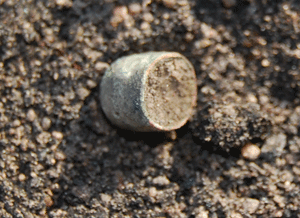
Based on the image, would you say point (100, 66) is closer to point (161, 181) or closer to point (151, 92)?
point (151, 92)

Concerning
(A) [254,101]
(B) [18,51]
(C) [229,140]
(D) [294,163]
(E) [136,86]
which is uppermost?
(B) [18,51]

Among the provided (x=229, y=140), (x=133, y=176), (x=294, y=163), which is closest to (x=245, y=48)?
(x=229, y=140)

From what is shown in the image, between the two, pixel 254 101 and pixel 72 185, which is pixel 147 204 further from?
pixel 254 101

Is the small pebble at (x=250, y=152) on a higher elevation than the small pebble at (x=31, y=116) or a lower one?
lower

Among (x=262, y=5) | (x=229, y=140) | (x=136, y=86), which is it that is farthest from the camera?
(x=262, y=5)

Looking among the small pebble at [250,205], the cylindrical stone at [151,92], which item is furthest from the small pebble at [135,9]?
the small pebble at [250,205]

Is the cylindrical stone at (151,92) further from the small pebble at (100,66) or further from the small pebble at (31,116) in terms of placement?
the small pebble at (31,116)
